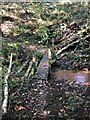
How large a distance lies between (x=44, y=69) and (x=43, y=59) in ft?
1.27

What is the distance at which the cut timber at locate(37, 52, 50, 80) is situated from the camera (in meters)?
3.32

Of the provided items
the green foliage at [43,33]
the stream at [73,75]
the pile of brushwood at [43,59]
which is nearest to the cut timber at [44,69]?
the pile of brushwood at [43,59]

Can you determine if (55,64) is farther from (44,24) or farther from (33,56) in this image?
(44,24)

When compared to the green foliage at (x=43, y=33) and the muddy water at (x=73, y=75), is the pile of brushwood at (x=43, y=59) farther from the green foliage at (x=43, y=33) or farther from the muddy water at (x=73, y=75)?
the muddy water at (x=73, y=75)

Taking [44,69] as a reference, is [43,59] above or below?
above

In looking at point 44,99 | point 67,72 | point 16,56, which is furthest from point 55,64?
point 44,99

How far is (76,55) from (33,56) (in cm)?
68

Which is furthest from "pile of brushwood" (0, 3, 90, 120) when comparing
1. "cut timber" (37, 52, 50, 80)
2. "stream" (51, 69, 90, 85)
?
"stream" (51, 69, 90, 85)

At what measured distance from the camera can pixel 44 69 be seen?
357 cm

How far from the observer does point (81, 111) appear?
2.55m

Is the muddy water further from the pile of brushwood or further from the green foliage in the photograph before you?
the green foliage

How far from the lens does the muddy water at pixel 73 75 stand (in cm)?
353

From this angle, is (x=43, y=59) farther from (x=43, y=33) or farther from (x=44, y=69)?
(x=43, y=33)

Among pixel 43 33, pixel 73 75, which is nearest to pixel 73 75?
pixel 73 75
